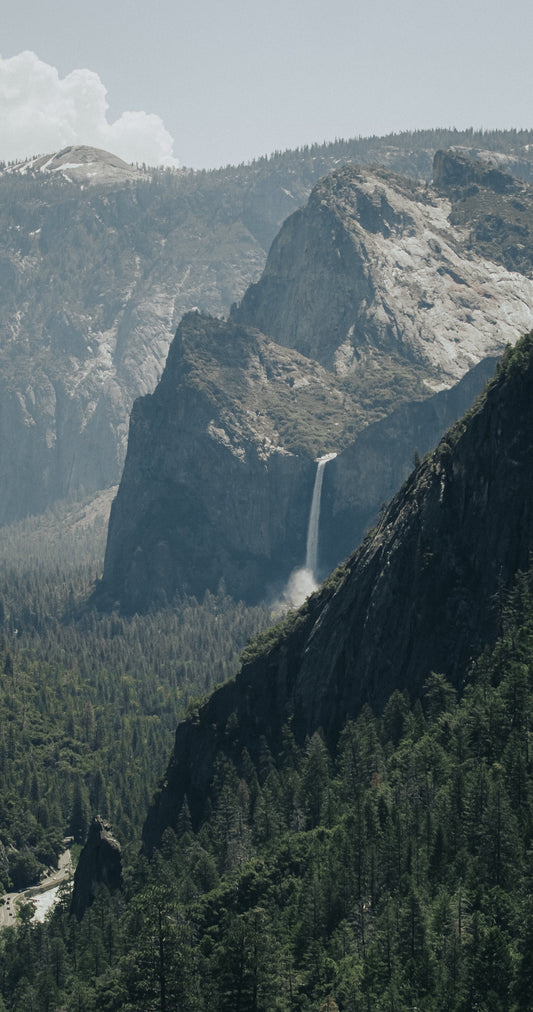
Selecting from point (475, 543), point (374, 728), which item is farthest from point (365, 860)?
point (475, 543)

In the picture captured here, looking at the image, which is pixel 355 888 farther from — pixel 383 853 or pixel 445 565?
pixel 445 565

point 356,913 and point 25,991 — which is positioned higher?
point 356,913

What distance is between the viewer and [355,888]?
453 feet

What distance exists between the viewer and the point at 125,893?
626ft

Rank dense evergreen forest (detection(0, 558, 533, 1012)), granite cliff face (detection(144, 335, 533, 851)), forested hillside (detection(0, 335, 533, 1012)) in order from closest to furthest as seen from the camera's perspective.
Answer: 1. dense evergreen forest (detection(0, 558, 533, 1012))
2. forested hillside (detection(0, 335, 533, 1012))
3. granite cliff face (detection(144, 335, 533, 851))

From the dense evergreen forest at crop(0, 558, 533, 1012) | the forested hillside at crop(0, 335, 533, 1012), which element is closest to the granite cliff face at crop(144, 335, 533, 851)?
the forested hillside at crop(0, 335, 533, 1012)

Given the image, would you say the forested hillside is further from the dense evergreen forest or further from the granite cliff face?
the granite cliff face

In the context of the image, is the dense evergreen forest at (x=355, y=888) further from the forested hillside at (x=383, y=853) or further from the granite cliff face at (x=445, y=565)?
the granite cliff face at (x=445, y=565)

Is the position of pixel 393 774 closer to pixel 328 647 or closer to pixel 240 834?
pixel 240 834

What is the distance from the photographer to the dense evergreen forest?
116625 mm

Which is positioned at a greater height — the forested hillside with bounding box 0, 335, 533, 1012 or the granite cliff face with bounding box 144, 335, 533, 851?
the granite cliff face with bounding box 144, 335, 533, 851

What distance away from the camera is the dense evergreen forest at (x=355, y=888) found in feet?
383

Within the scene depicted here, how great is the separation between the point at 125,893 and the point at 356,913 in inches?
Answer: 2465

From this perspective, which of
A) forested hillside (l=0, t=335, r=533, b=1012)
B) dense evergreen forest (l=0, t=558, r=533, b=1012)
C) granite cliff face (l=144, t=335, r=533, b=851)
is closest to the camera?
dense evergreen forest (l=0, t=558, r=533, b=1012)
